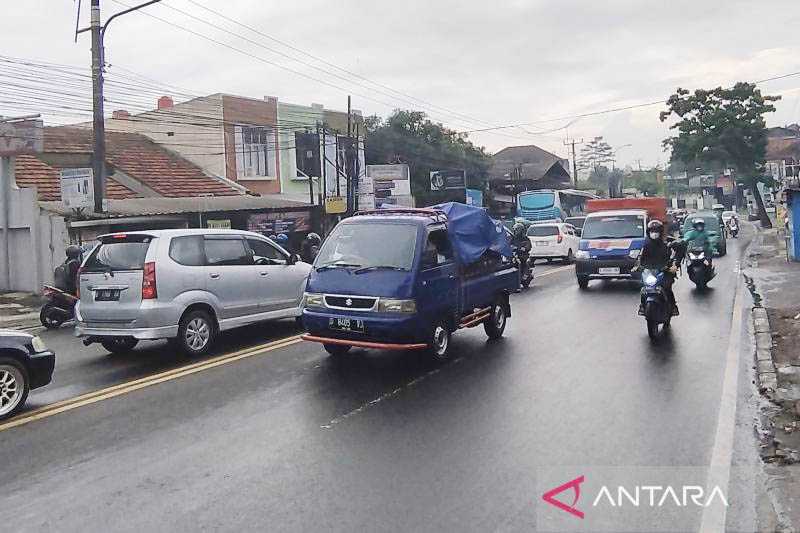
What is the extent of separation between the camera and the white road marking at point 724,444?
14.2 ft

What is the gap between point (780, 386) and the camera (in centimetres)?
745

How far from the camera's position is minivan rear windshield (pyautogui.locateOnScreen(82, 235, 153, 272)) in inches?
361

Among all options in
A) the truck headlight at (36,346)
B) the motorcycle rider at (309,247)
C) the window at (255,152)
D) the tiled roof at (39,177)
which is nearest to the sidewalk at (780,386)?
the truck headlight at (36,346)

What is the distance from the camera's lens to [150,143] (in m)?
31.2

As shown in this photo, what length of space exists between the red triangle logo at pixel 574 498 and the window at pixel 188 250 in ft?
20.6

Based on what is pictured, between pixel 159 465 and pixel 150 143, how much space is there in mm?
28187

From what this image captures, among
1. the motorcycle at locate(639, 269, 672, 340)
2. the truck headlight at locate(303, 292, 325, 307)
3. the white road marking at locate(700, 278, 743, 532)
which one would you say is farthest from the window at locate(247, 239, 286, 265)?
the white road marking at locate(700, 278, 743, 532)

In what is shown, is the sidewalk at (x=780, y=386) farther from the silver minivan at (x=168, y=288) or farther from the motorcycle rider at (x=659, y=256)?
the silver minivan at (x=168, y=288)

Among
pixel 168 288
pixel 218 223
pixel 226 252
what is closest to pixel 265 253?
pixel 226 252

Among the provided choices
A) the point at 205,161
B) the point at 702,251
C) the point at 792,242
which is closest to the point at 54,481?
the point at 702,251

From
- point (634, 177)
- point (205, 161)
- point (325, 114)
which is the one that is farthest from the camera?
point (634, 177)

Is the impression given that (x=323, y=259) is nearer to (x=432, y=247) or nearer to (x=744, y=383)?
(x=432, y=247)

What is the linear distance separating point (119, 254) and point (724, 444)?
742 cm

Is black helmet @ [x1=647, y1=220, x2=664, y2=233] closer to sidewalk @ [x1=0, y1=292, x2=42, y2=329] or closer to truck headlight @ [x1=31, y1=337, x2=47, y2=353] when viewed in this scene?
truck headlight @ [x1=31, y1=337, x2=47, y2=353]
